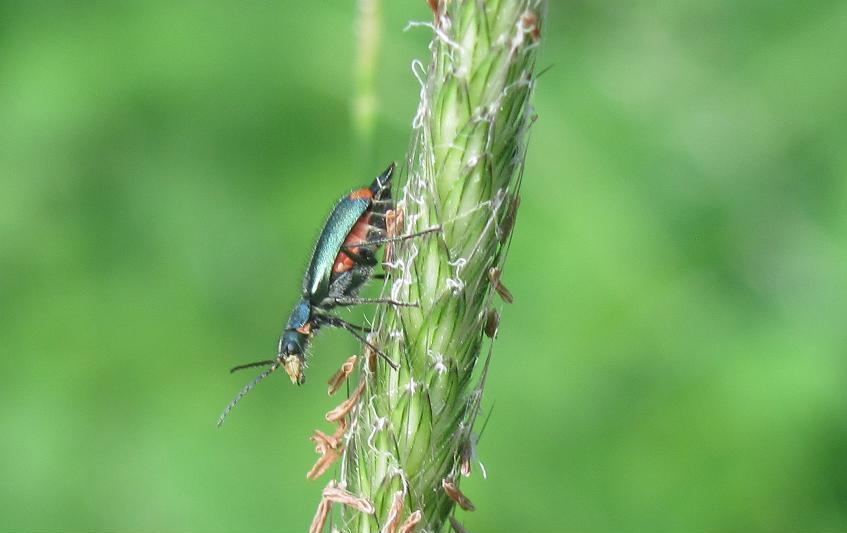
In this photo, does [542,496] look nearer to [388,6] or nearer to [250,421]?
[250,421]

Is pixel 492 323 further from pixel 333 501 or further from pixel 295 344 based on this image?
pixel 295 344

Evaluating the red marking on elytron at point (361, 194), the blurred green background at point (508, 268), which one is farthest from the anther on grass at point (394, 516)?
the blurred green background at point (508, 268)

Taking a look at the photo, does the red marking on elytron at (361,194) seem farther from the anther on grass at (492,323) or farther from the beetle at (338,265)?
the anther on grass at (492,323)

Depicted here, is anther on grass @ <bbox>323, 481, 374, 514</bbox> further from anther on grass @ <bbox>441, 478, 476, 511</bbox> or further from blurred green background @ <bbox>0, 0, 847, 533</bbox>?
blurred green background @ <bbox>0, 0, 847, 533</bbox>

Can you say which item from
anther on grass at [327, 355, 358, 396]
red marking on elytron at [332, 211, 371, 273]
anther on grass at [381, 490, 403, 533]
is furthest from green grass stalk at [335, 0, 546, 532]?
red marking on elytron at [332, 211, 371, 273]

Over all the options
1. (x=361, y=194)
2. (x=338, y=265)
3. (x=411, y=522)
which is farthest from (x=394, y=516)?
(x=361, y=194)

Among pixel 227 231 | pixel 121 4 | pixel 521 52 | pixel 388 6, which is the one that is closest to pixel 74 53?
pixel 121 4
